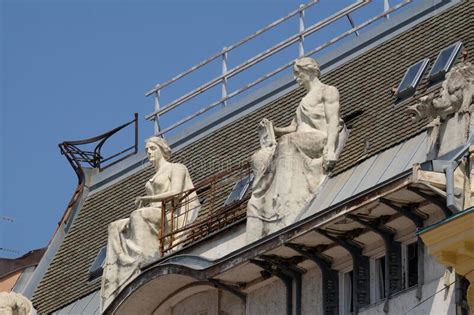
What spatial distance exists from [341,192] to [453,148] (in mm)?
3239

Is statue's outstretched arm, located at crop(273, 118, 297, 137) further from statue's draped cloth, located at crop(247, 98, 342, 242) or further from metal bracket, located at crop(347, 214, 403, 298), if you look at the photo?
metal bracket, located at crop(347, 214, 403, 298)

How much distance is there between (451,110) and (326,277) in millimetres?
4119

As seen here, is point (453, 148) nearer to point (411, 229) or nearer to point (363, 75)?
point (411, 229)

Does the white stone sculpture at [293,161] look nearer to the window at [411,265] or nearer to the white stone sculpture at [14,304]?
the window at [411,265]

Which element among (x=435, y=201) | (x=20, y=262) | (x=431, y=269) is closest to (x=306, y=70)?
(x=435, y=201)

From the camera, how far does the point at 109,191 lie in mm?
54594

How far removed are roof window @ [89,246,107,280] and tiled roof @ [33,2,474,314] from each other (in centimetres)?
21

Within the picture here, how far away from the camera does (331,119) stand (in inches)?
1778

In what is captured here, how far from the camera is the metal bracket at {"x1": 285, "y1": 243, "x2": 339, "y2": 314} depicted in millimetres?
43156

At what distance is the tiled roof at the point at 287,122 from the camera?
147ft

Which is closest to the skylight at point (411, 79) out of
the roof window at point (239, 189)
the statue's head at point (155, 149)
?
the roof window at point (239, 189)

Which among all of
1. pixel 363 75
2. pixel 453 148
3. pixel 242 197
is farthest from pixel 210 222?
pixel 453 148

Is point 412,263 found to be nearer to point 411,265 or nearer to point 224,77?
point 411,265

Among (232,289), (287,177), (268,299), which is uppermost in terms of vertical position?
(287,177)
